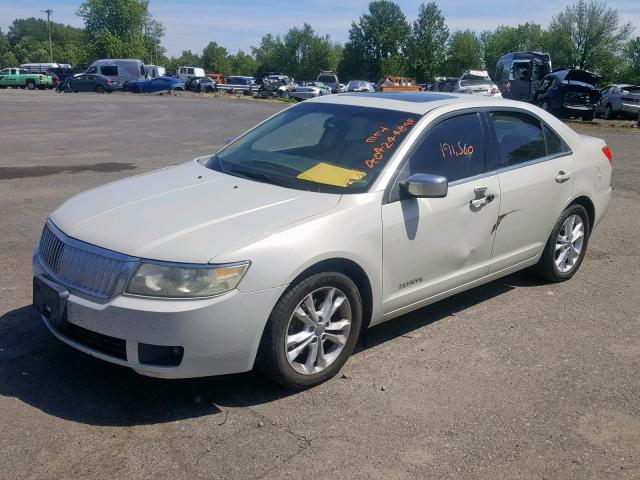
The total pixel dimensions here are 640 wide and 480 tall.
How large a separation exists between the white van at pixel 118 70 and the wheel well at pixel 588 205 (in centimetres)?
5416

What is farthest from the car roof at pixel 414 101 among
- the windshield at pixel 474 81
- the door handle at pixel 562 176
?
the windshield at pixel 474 81

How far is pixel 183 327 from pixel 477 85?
99.8ft

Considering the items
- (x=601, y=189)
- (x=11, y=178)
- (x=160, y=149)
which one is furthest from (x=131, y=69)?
(x=601, y=189)

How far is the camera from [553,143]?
568 centimetres

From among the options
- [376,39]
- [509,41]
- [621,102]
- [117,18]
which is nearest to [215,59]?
[117,18]

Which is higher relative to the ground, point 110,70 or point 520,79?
point 520,79

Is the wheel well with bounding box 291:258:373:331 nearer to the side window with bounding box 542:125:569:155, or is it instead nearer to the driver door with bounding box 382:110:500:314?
the driver door with bounding box 382:110:500:314

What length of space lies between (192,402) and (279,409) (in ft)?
1.58

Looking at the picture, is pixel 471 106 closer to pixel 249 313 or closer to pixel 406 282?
pixel 406 282

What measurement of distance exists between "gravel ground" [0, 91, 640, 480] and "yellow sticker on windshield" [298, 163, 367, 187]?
3.68 feet

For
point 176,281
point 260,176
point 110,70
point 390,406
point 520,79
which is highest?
point 520,79

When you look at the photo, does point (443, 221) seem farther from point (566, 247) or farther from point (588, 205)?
point (588, 205)

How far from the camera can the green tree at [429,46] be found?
99.5m

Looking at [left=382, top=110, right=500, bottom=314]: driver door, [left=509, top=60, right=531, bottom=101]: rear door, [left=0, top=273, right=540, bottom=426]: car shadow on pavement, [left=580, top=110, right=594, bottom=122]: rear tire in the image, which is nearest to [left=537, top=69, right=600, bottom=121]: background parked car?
[left=580, top=110, right=594, bottom=122]: rear tire
